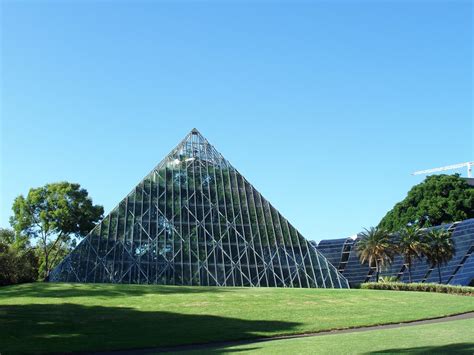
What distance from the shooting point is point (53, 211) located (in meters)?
62.3

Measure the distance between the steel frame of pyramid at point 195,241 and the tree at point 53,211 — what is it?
1768 cm

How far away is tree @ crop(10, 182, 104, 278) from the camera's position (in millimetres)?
62125

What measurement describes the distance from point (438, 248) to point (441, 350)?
36.8m

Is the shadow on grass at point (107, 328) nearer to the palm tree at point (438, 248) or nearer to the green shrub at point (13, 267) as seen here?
the green shrub at point (13, 267)

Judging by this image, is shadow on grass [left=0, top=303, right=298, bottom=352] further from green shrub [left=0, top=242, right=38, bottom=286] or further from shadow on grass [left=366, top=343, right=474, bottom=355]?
green shrub [left=0, top=242, right=38, bottom=286]

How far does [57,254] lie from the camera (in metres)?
67.5

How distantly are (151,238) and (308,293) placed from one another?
1494cm

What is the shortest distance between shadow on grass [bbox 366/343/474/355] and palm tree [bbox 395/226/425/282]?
35.1 meters

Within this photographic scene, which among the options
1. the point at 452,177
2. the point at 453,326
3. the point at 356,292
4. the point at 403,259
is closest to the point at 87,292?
the point at 356,292

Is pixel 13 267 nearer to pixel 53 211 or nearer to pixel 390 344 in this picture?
pixel 53 211

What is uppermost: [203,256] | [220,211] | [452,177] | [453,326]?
[452,177]

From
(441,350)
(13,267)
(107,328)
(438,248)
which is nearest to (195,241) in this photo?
(13,267)

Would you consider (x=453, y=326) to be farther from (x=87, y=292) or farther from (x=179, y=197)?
(x=179, y=197)

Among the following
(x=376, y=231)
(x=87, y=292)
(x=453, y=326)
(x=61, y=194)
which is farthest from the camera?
(x=61, y=194)
